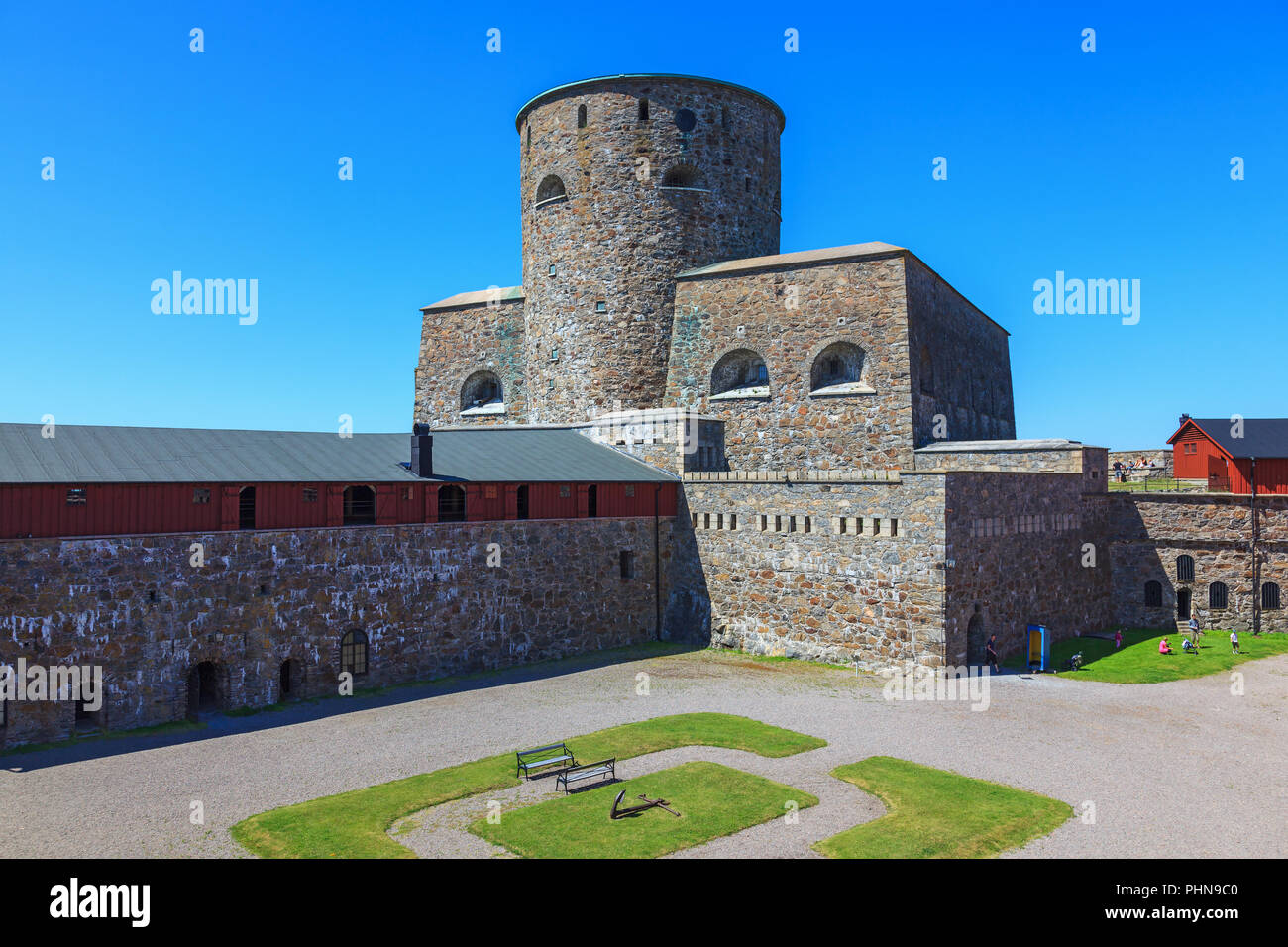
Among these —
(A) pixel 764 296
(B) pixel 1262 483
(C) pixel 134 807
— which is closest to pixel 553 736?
(C) pixel 134 807

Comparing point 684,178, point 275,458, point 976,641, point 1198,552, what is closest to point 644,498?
point 976,641

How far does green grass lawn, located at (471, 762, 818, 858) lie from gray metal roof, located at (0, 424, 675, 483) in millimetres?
10015

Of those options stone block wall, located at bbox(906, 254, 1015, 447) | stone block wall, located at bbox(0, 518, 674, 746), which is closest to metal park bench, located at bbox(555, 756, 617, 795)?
stone block wall, located at bbox(0, 518, 674, 746)

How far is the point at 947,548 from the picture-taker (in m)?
20.6

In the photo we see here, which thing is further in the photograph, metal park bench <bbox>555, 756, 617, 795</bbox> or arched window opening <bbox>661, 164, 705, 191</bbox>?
arched window opening <bbox>661, 164, 705, 191</bbox>

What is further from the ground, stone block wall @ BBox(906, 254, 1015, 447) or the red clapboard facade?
stone block wall @ BBox(906, 254, 1015, 447)

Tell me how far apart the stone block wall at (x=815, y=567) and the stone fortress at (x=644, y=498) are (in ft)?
0.24

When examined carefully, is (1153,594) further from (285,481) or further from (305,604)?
(285,481)

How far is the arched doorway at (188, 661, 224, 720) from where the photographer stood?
17766 millimetres

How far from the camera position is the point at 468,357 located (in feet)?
122

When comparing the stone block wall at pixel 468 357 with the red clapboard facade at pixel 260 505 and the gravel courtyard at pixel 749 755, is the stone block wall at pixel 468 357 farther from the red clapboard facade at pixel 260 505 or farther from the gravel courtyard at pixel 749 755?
the gravel courtyard at pixel 749 755

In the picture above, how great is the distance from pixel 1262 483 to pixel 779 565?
21.4 metres

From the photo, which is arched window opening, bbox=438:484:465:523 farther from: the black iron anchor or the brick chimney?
the black iron anchor

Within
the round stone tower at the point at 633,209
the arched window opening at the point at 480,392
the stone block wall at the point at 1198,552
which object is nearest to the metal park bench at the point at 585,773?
the round stone tower at the point at 633,209
